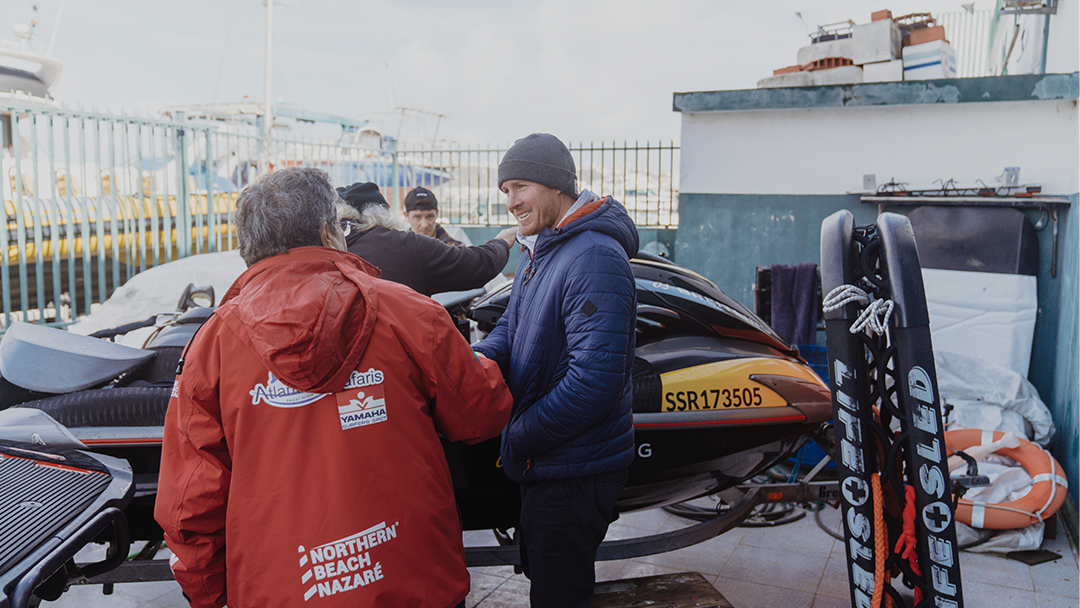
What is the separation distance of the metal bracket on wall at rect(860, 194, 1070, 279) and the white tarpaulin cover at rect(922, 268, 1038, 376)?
32 cm

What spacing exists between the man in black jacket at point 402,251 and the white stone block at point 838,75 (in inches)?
233

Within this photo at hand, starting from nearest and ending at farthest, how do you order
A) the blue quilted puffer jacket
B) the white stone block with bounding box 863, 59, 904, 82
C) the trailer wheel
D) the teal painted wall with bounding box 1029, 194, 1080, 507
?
the blue quilted puffer jacket < the trailer wheel < the teal painted wall with bounding box 1029, 194, 1080, 507 < the white stone block with bounding box 863, 59, 904, 82

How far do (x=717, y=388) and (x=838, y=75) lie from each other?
619 centimetres

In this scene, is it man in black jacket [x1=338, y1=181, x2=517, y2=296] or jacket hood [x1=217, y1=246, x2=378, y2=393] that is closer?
jacket hood [x1=217, y1=246, x2=378, y2=393]

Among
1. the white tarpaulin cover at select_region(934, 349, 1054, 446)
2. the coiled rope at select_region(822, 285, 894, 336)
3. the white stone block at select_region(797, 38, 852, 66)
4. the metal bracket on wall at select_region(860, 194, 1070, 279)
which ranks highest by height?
the white stone block at select_region(797, 38, 852, 66)

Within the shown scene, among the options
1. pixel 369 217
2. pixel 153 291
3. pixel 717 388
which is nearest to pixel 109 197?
pixel 153 291

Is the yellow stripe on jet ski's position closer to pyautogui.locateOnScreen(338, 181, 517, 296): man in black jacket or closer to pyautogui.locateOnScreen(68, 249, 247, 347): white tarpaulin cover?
pyautogui.locateOnScreen(338, 181, 517, 296): man in black jacket

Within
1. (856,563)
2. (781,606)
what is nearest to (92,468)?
(856,563)

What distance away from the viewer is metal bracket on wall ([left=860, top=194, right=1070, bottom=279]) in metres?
5.46

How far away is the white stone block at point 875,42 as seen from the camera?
303 inches

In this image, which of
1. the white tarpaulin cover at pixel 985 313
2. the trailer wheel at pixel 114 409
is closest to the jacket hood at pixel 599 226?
the trailer wheel at pixel 114 409

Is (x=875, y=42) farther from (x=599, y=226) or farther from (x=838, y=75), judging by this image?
(x=599, y=226)

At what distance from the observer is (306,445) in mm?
1673

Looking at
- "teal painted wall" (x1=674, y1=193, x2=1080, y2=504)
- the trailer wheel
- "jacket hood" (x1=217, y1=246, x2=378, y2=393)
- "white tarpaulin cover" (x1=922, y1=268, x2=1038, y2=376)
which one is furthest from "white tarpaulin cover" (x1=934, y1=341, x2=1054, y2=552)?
the trailer wheel
